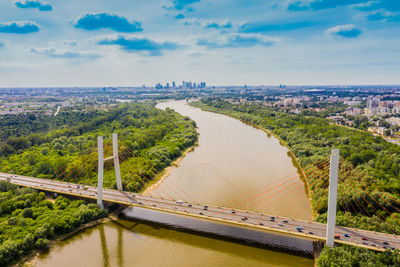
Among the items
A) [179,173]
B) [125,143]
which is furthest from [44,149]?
[179,173]

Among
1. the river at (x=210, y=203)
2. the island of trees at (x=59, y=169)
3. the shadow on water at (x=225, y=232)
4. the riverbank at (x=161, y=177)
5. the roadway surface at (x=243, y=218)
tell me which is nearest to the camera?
the roadway surface at (x=243, y=218)

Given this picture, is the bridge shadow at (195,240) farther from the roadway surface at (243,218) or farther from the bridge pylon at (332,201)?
the bridge pylon at (332,201)

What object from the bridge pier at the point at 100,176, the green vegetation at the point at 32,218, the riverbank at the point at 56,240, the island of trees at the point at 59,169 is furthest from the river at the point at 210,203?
the bridge pier at the point at 100,176

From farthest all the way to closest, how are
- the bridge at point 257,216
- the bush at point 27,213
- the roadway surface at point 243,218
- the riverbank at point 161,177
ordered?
the riverbank at point 161,177 < the bush at point 27,213 < the roadway surface at point 243,218 < the bridge at point 257,216

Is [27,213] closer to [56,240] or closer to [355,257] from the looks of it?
[56,240]

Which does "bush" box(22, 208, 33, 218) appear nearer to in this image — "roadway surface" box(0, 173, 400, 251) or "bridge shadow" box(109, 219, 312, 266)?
"roadway surface" box(0, 173, 400, 251)

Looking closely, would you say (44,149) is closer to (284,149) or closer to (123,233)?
(123,233)

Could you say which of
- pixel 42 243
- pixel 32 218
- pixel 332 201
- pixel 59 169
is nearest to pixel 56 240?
pixel 42 243
